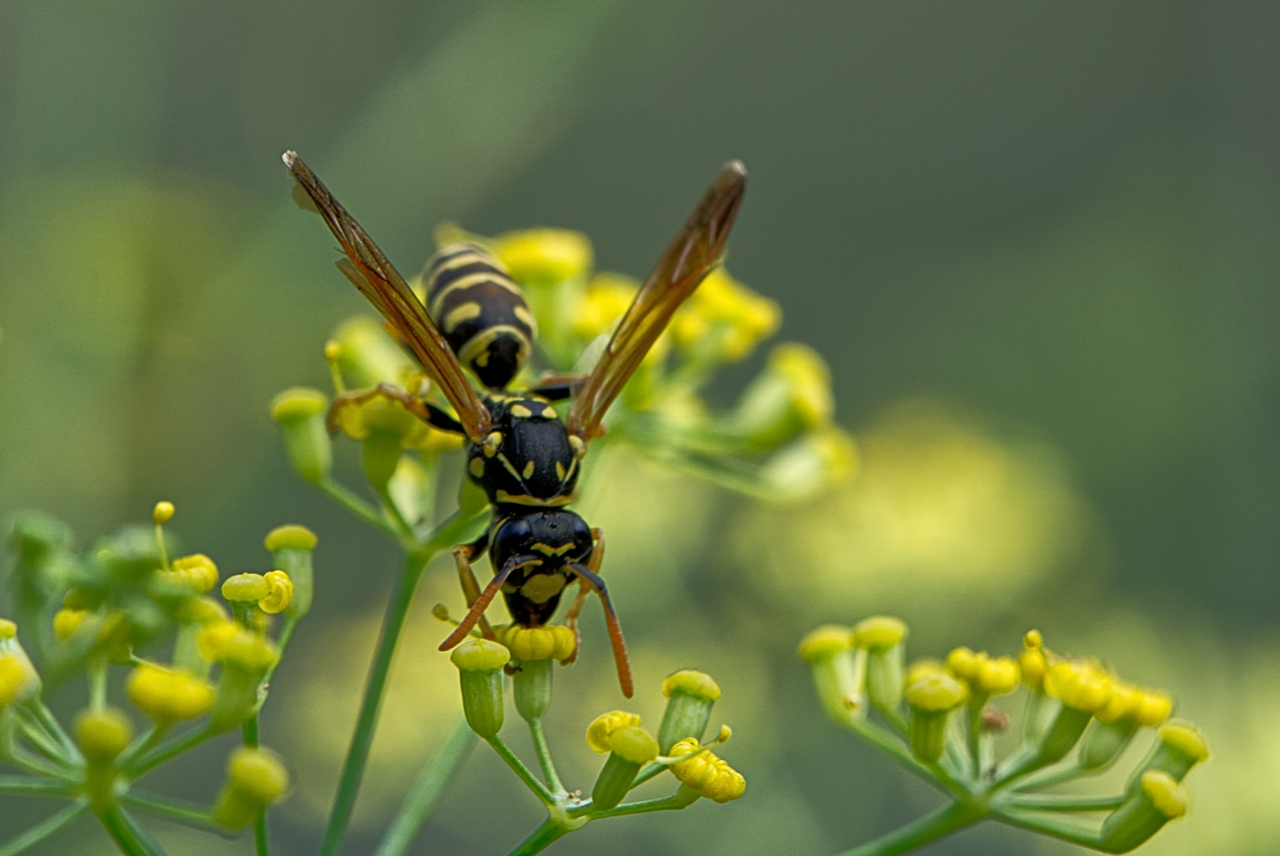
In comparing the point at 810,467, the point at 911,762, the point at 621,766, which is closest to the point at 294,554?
the point at 621,766

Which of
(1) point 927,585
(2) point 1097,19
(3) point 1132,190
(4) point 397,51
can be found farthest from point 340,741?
(2) point 1097,19

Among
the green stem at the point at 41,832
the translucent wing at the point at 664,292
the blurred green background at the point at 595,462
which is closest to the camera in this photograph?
the green stem at the point at 41,832

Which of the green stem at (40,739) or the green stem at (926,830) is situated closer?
the green stem at (40,739)

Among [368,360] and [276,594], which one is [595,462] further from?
[276,594]

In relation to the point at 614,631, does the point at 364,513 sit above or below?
above

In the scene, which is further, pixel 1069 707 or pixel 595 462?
pixel 595 462

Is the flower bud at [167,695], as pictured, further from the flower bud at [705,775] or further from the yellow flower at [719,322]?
the yellow flower at [719,322]

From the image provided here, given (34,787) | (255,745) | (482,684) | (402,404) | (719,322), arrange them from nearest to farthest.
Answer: (34,787)
(255,745)
(482,684)
(402,404)
(719,322)

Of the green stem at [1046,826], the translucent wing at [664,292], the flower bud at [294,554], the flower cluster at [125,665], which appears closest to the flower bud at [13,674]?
the flower cluster at [125,665]
